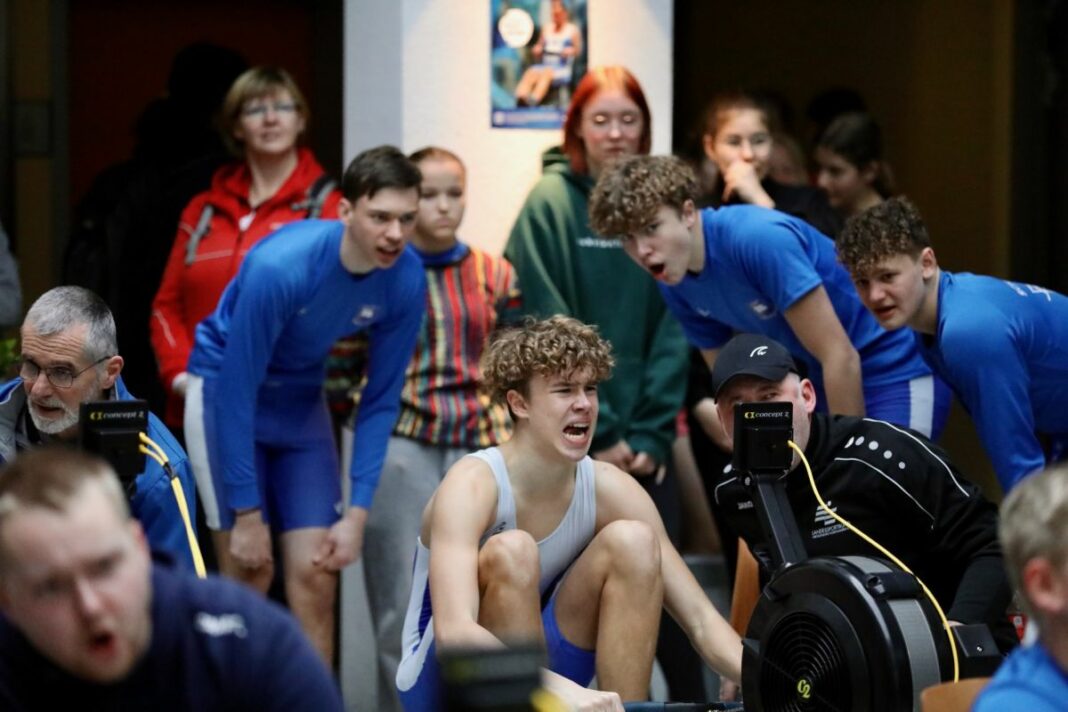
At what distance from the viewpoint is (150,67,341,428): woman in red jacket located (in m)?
4.81

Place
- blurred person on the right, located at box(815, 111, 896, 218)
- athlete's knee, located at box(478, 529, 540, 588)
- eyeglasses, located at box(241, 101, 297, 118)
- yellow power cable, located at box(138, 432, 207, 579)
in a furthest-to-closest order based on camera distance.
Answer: blurred person on the right, located at box(815, 111, 896, 218)
eyeglasses, located at box(241, 101, 297, 118)
athlete's knee, located at box(478, 529, 540, 588)
yellow power cable, located at box(138, 432, 207, 579)

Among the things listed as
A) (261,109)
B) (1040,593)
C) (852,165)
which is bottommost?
(1040,593)

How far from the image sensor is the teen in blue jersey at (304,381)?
14.3ft

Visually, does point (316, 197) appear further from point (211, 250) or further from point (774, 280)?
point (774, 280)

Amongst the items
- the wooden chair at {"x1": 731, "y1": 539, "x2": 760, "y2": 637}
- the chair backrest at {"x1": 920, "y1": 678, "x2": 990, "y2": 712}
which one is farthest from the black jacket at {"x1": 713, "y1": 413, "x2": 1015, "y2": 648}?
the chair backrest at {"x1": 920, "y1": 678, "x2": 990, "y2": 712}

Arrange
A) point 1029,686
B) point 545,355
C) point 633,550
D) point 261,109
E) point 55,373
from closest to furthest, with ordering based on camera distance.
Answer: point 1029,686 < point 55,373 < point 633,550 < point 545,355 < point 261,109

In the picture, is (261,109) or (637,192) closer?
(637,192)

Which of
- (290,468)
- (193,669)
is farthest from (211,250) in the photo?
(193,669)

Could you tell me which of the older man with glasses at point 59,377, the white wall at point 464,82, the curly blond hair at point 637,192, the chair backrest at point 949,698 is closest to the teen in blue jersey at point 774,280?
the curly blond hair at point 637,192

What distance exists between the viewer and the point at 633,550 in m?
3.77

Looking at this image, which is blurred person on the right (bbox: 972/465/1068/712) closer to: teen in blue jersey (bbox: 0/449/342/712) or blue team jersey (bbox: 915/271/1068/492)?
teen in blue jersey (bbox: 0/449/342/712)

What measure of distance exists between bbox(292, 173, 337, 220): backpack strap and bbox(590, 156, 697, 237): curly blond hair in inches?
34.8

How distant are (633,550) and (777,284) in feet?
2.69

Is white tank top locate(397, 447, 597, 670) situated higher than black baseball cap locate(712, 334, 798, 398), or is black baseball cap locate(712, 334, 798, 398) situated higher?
black baseball cap locate(712, 334, 798, 398)
